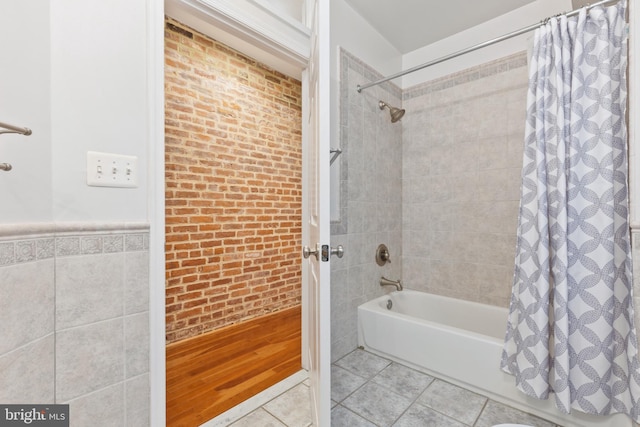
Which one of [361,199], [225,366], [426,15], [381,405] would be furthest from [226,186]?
[426,15]

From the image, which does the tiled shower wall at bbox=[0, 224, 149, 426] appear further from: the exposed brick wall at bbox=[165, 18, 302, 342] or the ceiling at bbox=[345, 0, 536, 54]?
the ceiling at bbox=[345, 0, 536, 54]

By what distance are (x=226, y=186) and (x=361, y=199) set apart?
1.24 metres

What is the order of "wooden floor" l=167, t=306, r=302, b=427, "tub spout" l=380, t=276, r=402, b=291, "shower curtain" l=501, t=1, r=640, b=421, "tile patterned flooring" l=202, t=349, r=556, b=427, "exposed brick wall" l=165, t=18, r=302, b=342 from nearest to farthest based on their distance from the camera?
1. "shower curtain" l=501, t=1, r=640, b=421
2. "tile patterned flooring" l=202, t=349, r=556, b=427
3. "wooden floor" l=167, t=306, r=302, b=427
4. "exposed brick wall" l=165, t=18, r=302, b=342
5. "tub spout" l=380, t=276, r=402, b=291

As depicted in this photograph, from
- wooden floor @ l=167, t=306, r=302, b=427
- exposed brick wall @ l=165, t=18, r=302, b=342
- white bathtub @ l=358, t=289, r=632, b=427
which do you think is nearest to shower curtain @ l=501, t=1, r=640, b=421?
white bathtub @ l=358, t=289, r=632, b=427

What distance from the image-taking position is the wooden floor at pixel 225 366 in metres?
1.44

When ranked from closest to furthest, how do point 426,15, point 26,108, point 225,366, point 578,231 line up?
1. point 26,108
2. point 578,231
3. point 225,366
4. point 426,15

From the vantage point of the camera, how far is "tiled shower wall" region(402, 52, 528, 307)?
2.01 metres

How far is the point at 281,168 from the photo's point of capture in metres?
2.93

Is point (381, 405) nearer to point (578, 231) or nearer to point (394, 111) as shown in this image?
point (578, 231)

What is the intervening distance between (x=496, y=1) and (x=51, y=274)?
292cm

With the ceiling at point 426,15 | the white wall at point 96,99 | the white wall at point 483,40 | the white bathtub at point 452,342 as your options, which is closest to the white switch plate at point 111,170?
the white wall at point 96,99

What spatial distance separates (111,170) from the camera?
973mm

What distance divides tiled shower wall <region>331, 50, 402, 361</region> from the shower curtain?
38.7 inches

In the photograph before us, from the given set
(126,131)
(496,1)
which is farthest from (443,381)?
(496,1)
